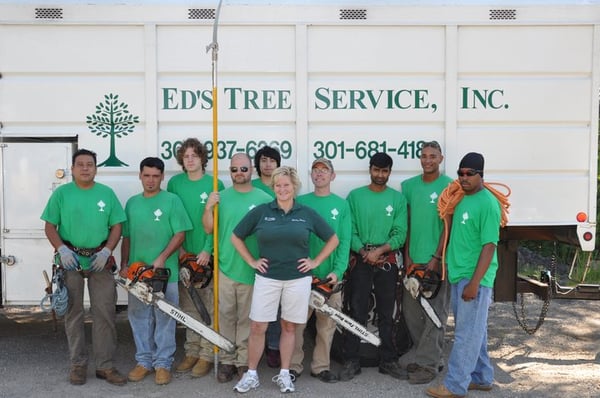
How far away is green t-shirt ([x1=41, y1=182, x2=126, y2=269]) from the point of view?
4316 millimetres

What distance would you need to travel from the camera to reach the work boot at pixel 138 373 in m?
4.48

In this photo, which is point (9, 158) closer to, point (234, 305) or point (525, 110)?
point (234, 305)

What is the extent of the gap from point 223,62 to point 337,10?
0.96 metres

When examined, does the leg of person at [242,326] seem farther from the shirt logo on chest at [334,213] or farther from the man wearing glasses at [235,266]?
the shirt logo on chest at [334,213]

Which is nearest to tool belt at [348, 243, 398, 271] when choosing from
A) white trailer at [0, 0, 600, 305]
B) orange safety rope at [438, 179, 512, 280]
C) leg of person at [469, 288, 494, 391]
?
orange safety rope at [438, 179, 512, 280]

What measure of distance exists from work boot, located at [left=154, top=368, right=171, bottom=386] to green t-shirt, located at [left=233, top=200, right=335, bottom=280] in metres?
1.08

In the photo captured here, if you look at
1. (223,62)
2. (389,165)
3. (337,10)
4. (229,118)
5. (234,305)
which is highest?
(337,10)

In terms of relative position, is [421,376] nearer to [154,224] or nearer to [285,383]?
[285,383]

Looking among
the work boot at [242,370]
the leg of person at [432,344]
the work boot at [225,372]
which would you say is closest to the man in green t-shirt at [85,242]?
the work boot at [225,372]

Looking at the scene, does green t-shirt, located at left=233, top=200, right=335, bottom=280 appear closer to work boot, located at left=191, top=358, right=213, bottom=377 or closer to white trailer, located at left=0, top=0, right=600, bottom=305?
white trailer, located at left=0, top=0, right=600, bottom=305

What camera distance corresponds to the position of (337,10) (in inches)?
186

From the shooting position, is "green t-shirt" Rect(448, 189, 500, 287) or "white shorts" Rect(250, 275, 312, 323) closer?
"green t-shirt" Rect(448, 189, 500, 287)

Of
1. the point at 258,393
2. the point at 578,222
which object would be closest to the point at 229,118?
the point at 258,393

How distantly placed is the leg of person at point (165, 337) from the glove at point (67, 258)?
0.67 meters
